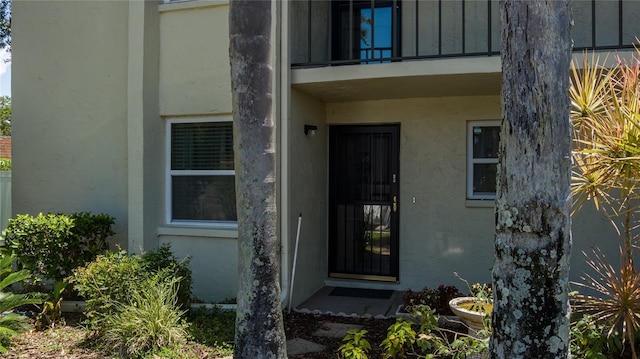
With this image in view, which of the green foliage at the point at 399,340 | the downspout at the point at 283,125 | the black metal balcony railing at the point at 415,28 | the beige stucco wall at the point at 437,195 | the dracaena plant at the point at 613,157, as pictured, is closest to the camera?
the dracaena plant at the point at 613,157

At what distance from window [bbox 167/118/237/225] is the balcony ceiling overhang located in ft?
4.46

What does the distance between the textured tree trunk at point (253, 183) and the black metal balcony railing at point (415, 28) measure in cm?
255

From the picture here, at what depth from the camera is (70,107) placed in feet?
24.6

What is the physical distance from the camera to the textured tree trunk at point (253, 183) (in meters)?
3.87

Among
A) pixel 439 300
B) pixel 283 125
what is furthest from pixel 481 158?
pixel 283 125

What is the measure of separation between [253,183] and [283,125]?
2.86 m

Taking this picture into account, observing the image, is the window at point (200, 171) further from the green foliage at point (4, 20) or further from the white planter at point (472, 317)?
the green foliage at point (4, 20)

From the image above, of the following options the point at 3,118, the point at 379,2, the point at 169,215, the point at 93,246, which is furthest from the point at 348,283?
the point at 3,118

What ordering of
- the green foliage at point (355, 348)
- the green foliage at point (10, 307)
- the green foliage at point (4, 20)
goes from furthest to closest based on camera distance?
the green foliage at point (4, 20), the green foliage at point (10, 307), the green foliage at point (355, 348)

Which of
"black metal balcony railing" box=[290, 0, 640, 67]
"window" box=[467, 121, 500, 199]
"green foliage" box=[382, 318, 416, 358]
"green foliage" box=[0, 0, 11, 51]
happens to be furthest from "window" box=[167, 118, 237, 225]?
"green foliage" box=[0, 0, 11, 51]

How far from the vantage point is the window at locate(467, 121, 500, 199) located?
293 inches

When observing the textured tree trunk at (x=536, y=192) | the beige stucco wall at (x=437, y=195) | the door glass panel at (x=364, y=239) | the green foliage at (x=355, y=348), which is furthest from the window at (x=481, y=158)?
the textured tree trunk at (x=536, y=192)

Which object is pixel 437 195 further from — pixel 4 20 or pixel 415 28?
pixel 4 20

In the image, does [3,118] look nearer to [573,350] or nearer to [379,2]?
[379,2]
